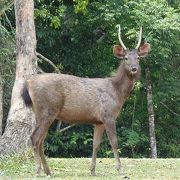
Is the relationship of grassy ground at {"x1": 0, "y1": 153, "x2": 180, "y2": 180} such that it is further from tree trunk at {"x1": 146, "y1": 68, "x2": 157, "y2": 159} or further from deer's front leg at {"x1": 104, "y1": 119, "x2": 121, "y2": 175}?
tree trunk at {"x1": 146, "y1": 68, "x2": 157, "y2": 159}

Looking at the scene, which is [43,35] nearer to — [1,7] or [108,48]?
[108,48]

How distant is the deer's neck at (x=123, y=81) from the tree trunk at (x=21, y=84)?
2.58m

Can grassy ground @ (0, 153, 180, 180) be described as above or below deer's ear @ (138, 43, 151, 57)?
below

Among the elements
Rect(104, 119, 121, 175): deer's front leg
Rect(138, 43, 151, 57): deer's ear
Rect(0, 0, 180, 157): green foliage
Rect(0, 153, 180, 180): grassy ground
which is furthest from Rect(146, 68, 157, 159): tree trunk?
Rect(104, 119, 121, 175): deer's front leg

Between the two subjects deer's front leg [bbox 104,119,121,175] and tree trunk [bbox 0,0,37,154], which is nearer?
deer's front leg [bbox 104,119,121,175]

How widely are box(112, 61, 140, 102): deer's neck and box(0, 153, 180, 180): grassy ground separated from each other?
4.99 feet

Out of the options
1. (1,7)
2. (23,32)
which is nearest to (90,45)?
(1,7)

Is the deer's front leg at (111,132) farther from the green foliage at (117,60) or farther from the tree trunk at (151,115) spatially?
the tree trunk at (151,115)

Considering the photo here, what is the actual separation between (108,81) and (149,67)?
45.2 ft

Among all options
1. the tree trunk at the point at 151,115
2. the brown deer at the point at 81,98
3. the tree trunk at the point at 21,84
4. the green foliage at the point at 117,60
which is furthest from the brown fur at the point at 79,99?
the tree trunk at the point at 151,115

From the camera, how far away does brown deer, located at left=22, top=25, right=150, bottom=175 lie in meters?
11.7

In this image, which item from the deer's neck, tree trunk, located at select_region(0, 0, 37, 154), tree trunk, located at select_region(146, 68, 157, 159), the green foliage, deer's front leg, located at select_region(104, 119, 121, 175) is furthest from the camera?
tree trunk, located at select_region(146, 68, 157, 159)

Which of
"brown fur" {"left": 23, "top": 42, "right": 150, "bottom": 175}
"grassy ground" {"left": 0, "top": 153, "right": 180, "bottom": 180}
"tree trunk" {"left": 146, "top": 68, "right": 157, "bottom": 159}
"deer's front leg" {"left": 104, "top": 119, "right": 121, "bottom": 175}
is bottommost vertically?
"tree trunk" {"left": 146, "top": 68, "right": 157, "bottom": 159}

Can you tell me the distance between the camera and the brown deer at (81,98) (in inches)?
462
